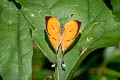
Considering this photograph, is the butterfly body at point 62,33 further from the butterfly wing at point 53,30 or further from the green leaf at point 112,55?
the green leaf at point 112,55

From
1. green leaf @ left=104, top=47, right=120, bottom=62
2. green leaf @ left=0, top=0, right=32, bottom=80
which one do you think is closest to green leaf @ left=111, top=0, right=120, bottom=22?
green leaf @ left=0, top=0, right=32, bottom=80

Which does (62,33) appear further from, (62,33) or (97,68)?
(97,68)

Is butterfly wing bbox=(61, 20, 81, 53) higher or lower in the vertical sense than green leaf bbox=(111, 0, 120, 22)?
lower

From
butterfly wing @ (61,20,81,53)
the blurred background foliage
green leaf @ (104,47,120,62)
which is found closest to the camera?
butterfly wing @ (61,20,81,53)

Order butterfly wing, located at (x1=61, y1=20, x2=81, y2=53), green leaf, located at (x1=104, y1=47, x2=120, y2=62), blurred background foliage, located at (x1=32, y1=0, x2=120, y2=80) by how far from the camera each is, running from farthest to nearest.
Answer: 1. green leaf, located at (x1=104, y1=47, x2=120, y2=62)
2. blurred background foliage, located at (x1=32, y1=0, x2=120, y2=80)
3. butterfly wing, located at (x1=61, y1=20, x2=81, y2=53)

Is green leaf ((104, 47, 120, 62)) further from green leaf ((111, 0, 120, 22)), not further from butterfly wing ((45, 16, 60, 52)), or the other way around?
butterfly wing ((45, 16, 60, 52))

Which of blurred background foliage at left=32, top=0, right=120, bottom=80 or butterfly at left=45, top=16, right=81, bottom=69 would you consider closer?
butterfly at left=45, top=16, right=81, bottom=69
